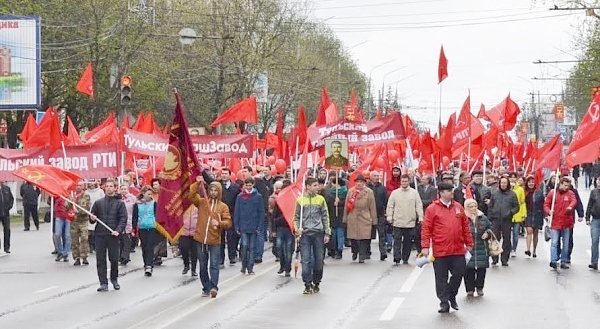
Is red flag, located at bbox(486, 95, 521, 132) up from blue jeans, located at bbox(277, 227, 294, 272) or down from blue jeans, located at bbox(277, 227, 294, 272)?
up

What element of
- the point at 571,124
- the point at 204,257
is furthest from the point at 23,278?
the point at 571,124

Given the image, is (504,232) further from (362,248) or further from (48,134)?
(48,134)

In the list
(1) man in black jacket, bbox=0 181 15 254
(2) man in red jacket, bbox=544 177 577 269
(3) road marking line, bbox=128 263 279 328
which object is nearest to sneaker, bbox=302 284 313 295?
(3) road marking line, bbox=128 263 279 328

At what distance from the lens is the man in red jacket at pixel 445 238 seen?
1438cm

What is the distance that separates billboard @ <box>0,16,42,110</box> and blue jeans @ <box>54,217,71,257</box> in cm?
2159

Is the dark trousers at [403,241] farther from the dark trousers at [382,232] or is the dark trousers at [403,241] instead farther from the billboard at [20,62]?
the billboard at [20,62]

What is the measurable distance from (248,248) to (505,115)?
13430 mm

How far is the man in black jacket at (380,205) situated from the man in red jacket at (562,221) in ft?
11.6

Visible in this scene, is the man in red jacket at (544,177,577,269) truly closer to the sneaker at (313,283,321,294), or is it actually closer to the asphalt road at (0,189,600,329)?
the asphalt road at (0,189,600,329)

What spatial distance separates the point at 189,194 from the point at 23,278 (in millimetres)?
4783

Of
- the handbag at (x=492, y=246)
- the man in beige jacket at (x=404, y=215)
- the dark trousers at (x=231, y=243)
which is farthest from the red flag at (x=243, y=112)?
the handbag at (x=492, y=246)

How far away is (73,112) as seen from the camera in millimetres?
53125

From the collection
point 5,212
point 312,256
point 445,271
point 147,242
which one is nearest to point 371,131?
point 147,242

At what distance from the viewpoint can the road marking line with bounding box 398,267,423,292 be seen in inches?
685
